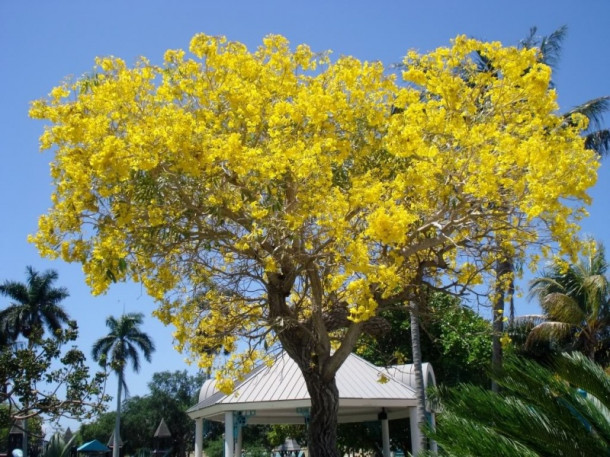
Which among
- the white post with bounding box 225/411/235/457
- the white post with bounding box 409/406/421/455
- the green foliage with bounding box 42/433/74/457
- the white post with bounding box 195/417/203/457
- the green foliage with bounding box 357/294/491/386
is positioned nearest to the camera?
the green foliage with bounding box 42/433/74/457

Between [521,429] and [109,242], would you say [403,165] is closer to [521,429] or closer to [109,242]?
[109,242]

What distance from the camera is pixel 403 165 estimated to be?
8.74 metres

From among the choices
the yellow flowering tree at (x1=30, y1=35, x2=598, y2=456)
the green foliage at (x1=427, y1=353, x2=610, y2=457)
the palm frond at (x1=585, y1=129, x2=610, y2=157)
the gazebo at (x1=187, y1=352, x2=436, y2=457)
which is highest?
the palm frond at (x1=585, y1=129, x2=610, y2=157)

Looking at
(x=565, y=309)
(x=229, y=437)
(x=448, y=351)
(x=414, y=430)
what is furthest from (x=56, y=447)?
(x=448, y=351)

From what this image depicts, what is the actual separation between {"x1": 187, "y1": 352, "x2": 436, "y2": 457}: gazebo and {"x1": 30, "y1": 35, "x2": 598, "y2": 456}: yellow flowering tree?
519cm

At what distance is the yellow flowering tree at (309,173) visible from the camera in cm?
763

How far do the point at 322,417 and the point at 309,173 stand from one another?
3.72 meters

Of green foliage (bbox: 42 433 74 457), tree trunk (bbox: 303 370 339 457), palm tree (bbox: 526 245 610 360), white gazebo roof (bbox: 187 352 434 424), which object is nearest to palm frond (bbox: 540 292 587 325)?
palm tree (bbox: 526 245 610 360)

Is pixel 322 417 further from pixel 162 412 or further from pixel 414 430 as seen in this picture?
pixel 162 412

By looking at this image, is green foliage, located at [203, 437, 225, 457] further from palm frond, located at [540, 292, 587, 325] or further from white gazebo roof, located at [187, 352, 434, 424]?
palm frond, located at [540, 292, 587, 325]

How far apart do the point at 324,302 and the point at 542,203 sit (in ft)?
12.2

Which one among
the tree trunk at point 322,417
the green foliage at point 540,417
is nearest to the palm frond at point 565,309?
the tree trunk at point 322,417

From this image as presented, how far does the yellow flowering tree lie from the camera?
763 centimetres

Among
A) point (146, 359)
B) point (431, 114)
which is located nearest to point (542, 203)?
point (431, 114)
